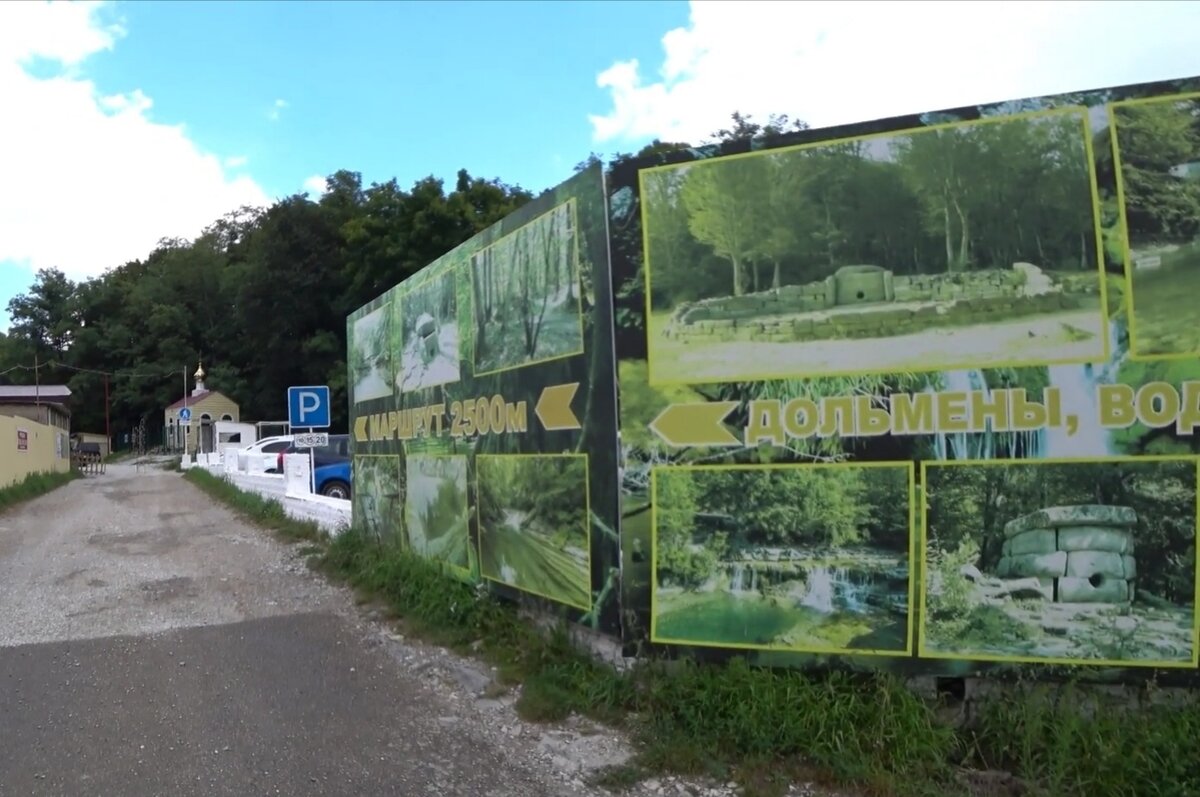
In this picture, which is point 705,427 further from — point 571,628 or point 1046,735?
point 1046,735

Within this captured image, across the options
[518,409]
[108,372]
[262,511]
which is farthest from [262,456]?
[108,372]

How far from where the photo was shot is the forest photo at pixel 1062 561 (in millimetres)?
4383

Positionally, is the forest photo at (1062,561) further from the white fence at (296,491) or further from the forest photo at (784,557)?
the white fence at (296,491)

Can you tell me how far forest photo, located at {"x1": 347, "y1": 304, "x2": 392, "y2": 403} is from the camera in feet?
32.8

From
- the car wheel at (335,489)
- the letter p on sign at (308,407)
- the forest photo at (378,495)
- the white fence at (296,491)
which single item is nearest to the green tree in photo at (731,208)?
the forest photo at (378,495)

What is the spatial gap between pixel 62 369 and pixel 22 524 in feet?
233

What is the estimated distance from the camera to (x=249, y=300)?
176 ft

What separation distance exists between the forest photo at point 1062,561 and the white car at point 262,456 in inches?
796

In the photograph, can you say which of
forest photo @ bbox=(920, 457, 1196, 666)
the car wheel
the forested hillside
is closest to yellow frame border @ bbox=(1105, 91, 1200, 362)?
forest photo @ bbox=(920, 457, 1196, 666)

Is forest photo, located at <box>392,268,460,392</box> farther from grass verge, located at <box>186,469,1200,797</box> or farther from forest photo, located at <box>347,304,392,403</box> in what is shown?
grass verge, located at <box>186,469,1200,797</box>

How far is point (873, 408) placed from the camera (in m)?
4.82

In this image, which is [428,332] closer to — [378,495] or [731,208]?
[378,495]

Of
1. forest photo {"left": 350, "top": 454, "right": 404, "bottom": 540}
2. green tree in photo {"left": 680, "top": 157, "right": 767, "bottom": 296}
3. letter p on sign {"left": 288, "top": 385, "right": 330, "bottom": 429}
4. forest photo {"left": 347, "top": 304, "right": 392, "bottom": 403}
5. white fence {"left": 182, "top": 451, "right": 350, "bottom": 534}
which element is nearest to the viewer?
green tree in photo {"left": 680, "top": 157, "right": 767, "bottom": 296}

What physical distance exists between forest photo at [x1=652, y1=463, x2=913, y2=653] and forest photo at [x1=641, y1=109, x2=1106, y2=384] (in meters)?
0.60
